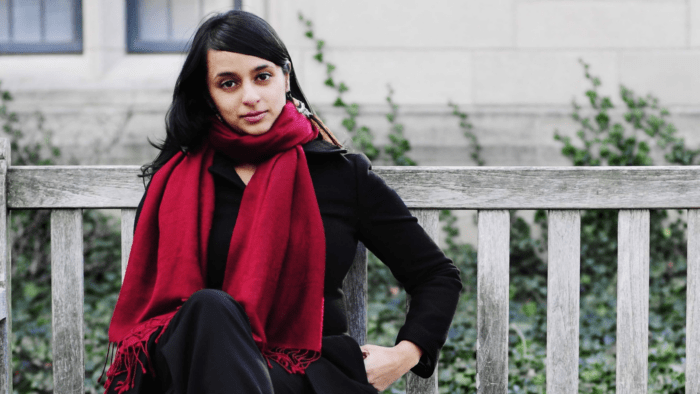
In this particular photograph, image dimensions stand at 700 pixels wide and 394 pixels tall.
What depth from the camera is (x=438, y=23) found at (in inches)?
187

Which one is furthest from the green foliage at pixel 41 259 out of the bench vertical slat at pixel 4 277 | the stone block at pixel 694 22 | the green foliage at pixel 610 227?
the stone block at pixel 694 22

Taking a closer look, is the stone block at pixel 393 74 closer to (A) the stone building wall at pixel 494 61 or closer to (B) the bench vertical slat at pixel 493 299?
(A) the stone building wall at pixel 494 61

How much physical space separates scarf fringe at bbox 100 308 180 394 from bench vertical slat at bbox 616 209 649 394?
1300 mm

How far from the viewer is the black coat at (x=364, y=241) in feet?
6.62

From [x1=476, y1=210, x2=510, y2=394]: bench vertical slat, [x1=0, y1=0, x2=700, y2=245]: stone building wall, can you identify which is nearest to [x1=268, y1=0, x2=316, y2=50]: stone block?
[x1=0, y1=0, x2=700, y2=245]: stone building wall

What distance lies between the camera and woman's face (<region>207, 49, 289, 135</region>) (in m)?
2.00

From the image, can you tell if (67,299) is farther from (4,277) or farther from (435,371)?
(435,371)

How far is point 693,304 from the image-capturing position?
213 cm

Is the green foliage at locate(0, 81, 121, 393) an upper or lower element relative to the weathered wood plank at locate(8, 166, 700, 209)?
lower

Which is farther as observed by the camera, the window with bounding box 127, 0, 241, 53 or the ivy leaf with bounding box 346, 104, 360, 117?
the window with bounding box 127, 0, 241, 53

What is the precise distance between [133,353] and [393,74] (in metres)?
3.28

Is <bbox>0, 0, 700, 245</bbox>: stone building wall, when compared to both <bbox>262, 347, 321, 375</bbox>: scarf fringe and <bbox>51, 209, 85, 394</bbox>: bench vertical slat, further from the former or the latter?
<bbox>262, 347, 321, 375</bbox>: scarf fringe

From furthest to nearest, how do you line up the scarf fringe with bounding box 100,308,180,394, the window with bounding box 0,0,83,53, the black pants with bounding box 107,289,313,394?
the window with bounding box 0,0,83,53
the scarf fringe with bounding box 100,308,180,394
the black pants with bounding box 107,289,313,394

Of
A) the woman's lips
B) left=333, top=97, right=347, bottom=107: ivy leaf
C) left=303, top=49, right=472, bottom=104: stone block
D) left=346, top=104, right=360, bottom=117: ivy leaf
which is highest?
left=303, top=49, right=472, bottom=104: stone block
